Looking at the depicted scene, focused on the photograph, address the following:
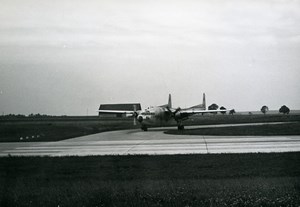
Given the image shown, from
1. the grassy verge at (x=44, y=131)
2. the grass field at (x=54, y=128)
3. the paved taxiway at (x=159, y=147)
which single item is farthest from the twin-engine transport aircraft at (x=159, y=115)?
the paved taxiway at (x=159, y=147)

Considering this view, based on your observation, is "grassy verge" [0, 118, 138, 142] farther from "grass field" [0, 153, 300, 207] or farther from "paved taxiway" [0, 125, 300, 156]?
"grass field" [0, 153, 300, 207]

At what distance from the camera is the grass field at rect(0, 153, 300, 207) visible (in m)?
8.91

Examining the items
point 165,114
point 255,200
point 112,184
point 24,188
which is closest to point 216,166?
point 112,184

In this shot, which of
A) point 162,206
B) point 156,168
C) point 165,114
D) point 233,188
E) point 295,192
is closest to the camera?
point 162,206

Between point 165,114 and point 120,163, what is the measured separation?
26.4 metres

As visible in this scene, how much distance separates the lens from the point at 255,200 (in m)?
8.63

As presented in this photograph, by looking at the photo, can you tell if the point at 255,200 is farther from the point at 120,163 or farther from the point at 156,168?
the point at 120,163

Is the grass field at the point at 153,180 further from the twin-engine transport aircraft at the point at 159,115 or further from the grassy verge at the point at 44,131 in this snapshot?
the twin-engine transport aircraft at the point at 159,115

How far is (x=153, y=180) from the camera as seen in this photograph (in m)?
11.8

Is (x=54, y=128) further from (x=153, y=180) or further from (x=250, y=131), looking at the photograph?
(x=153, y=180)

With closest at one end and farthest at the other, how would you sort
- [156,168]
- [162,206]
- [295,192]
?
1. [162,206]
2. [295,192]
3. [156,168]

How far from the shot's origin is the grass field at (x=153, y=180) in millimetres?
8914

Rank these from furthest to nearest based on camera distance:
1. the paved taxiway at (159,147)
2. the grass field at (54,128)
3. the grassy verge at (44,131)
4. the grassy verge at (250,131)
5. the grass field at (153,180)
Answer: the grass field at (54,128) < the grassy verge at (44,131) < the grassy verge at (250,131) < the paved taxiway at (159,147) < the grass field at (153,180)

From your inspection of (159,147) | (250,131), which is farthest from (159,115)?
(159,147)
